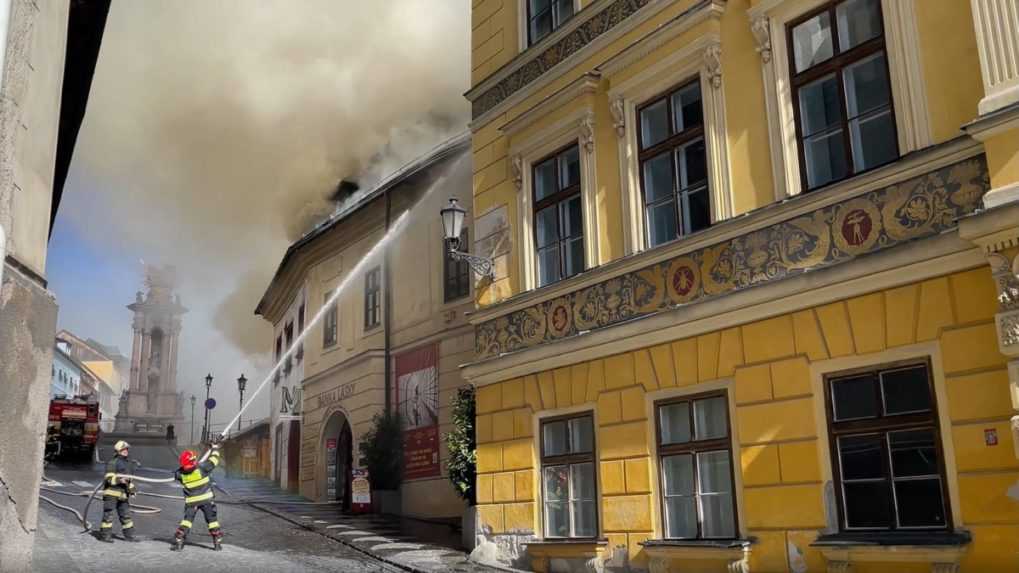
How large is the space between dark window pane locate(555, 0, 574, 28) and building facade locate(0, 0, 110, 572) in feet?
27.9

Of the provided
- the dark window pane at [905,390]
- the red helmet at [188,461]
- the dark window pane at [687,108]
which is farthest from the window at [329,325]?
the dark window pane at [905,390]

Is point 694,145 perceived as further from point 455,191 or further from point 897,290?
point 455,191

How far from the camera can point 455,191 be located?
21.5 meters

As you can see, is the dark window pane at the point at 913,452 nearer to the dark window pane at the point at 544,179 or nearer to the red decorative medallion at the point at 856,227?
the red decorative medallion at the point at 856,227

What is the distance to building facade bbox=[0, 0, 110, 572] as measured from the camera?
192 inches

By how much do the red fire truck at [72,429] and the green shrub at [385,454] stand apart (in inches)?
752

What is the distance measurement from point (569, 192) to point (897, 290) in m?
5.13

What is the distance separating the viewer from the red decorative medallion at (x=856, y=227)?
28.9ft

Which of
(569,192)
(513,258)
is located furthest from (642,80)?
(513,258)

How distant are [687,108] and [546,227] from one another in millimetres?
2803

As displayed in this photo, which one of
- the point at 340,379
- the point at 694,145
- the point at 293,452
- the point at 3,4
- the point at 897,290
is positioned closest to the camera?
the point at 3,4

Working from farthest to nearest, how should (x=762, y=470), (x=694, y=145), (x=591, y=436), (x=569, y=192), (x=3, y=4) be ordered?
(x=569, y=192) → (x=591, y=436) → (x=694, y=145) → (x=762, y=470) → (x=3, y=4)

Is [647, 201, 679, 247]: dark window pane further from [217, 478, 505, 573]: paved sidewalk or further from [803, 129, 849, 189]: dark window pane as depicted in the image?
[217, 478, 505, 573]: paved sidewalk

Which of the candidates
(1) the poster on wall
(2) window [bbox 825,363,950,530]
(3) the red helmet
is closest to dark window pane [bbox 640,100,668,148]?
(2) window [bbox 825,363,950,530]
